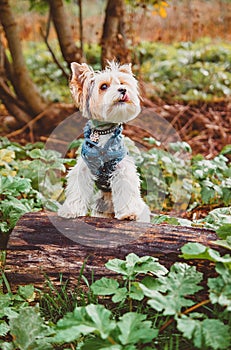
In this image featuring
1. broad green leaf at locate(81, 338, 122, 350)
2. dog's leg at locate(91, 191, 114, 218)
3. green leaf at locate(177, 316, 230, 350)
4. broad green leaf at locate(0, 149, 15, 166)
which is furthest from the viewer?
broad green leaf at locate(0, 149, 15, 166)

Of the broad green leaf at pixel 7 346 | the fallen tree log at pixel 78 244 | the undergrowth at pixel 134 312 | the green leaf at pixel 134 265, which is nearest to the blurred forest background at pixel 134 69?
the fallen tree log at pixel 78 244

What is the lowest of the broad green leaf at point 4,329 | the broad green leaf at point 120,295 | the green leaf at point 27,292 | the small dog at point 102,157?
the broad green leaf at point 4,329

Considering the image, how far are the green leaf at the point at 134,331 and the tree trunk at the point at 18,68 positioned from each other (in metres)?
4.50

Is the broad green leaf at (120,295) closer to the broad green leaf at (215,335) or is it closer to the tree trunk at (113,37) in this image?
the broad green leaf at (215,335)

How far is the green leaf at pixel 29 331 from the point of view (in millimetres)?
2414

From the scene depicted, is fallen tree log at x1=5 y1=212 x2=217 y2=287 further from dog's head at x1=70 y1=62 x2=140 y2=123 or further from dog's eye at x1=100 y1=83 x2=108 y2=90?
dog's eye at x1=100 y1=83 x2=108 y2=90

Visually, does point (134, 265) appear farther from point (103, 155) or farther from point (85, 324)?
point (103, 155)

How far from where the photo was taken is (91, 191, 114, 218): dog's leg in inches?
125

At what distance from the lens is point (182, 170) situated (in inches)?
178

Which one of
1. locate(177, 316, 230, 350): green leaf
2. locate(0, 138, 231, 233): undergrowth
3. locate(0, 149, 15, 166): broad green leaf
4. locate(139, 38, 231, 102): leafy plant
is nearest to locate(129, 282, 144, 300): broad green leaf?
locate(177, 316, 230, 350): green leaf

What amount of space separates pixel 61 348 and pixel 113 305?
1.15 ft

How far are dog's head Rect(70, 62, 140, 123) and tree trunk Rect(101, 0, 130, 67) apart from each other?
334 cm

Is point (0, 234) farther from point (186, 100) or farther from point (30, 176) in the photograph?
point (186, 100)

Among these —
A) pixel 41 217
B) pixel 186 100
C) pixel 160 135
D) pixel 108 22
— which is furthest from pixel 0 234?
pixel 186 100
